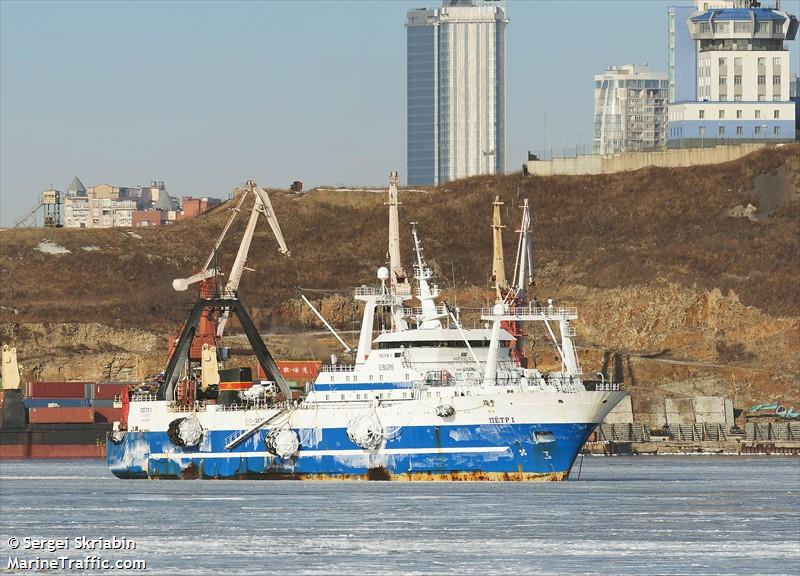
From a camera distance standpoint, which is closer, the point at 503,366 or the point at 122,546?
the point at 122,546

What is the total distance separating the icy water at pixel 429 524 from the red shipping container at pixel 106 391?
3639cm

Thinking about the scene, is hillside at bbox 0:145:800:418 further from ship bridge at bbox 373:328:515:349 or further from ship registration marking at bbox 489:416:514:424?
ship registration marking at bbox 489:416:514:424

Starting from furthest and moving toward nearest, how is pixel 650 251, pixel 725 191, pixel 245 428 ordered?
pixel 725 191
pixel 650 251
pixel 245 428

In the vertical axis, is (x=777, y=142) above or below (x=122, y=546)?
above

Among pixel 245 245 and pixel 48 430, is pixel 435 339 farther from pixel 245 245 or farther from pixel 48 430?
pixel 48 430

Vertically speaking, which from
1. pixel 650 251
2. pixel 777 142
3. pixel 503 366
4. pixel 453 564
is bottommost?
pixel 453 564

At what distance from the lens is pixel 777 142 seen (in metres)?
185

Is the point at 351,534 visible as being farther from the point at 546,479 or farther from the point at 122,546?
the point at 546,479

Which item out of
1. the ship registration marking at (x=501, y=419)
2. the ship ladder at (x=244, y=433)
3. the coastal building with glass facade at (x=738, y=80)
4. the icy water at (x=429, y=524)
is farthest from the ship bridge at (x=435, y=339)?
the coastal building with glass facade at (x=738, y=80)

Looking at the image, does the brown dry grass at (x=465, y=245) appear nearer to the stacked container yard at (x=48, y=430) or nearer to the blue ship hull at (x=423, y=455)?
the stacked container yard at (x=48, y=430)

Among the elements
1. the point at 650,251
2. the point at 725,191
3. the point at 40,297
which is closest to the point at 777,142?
the point at 725,191

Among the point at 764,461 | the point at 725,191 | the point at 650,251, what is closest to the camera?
the point at 764,461

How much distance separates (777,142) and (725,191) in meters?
12.9

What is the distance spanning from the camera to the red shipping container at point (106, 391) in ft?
431
